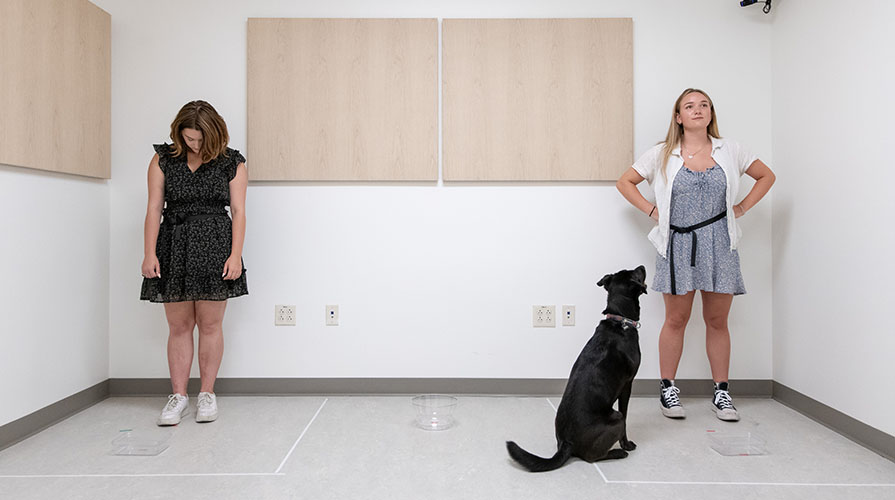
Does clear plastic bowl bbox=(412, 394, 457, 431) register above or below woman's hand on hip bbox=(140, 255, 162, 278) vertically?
below

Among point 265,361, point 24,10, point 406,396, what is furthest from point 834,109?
point 24,10

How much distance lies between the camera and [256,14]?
3.10 m

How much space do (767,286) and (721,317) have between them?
1.62 feet

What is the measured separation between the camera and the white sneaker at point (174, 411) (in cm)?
256

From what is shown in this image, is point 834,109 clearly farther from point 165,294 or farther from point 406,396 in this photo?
point 165,294

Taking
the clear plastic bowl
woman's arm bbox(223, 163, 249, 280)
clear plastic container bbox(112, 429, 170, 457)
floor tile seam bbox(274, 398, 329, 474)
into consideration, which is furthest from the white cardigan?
clear plastic container bbox(112, 429, 170, 457)

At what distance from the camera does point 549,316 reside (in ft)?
10.1

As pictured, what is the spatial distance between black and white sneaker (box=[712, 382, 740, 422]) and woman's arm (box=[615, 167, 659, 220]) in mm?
900

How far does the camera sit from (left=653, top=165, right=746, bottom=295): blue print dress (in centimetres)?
266

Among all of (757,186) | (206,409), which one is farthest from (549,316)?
(206,409)

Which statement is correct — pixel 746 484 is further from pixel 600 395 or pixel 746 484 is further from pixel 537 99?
pixel 537 99

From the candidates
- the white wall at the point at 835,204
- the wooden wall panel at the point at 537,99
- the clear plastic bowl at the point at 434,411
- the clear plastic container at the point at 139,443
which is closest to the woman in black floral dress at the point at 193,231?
the clear plastic container at the point at 139,443

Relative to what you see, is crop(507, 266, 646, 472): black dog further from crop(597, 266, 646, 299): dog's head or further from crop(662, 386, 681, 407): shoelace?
crop(662, 386, 681, 407): shoelace

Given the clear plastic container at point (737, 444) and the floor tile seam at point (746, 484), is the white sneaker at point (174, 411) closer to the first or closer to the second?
the floor tile seam at point (746, 484)
